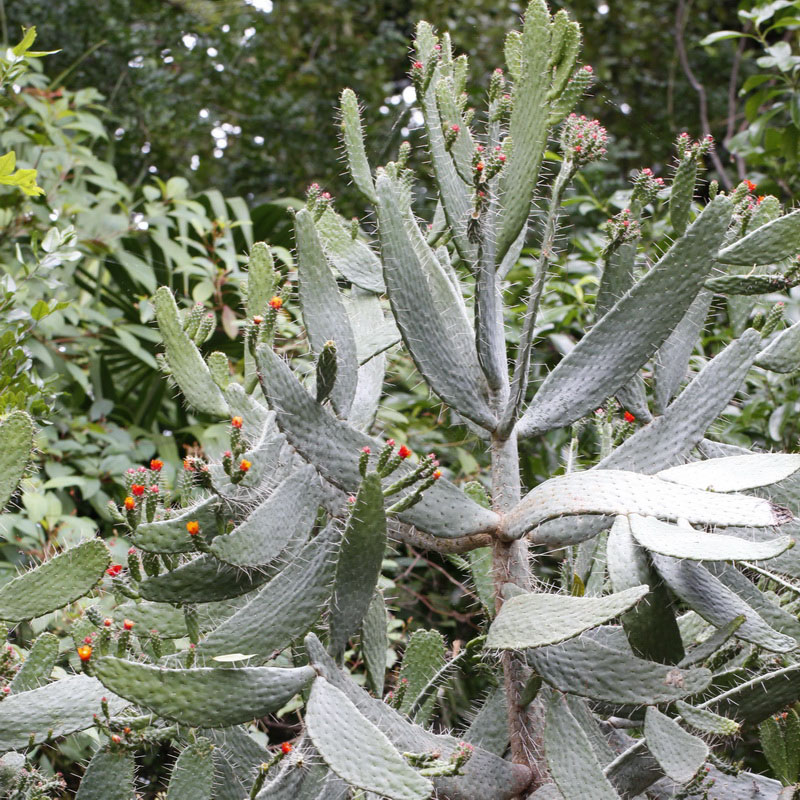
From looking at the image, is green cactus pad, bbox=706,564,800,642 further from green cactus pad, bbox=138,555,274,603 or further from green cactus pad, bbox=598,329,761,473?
green cactus pad, bbox=138,555,274,603

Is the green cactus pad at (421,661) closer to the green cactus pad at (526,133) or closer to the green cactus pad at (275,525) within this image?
the green cactus pad at (275,525)

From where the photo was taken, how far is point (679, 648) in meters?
0.99

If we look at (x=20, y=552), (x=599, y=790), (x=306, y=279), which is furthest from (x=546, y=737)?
(x=20, y=552)

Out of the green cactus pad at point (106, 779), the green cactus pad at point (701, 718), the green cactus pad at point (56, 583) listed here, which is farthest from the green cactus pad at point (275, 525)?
the green cactus pad at point (701, 718)

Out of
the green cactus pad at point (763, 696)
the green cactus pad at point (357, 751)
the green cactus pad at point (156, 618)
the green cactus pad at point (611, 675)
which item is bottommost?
the green cactus pad at point (763, 696)

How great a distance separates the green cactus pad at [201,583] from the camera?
980 millimetres

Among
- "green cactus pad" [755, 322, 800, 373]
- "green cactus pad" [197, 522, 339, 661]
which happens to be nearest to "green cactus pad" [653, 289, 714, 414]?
"green cactus pad" [755, 322, 800, 373]

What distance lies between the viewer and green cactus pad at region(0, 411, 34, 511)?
1.12 meters

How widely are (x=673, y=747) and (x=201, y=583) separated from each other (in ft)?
1.87

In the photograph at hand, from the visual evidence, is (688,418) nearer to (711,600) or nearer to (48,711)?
(711,600)

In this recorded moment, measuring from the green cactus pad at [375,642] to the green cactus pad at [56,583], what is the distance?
38cm

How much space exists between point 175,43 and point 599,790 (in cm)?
387

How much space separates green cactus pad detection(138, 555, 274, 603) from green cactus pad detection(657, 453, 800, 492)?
1.65 feet

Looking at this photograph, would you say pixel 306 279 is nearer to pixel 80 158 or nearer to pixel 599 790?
pixel 599 790
